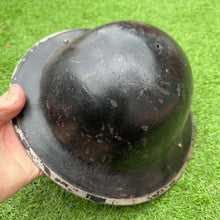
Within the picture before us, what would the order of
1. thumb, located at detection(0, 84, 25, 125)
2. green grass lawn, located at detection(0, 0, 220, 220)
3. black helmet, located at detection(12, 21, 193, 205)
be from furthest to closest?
green grass lawn, located at detection(0, 0, 220, 220), thumb, located at detection(0, 84, 25, 125), black helmet, located at detection(12, 21, 193, 205)

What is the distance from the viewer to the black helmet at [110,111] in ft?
3.15

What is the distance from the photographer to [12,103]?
44.4 inches

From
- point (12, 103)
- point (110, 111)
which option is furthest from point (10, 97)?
point (110, 111)

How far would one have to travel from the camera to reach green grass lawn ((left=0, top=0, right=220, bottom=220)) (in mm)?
1408

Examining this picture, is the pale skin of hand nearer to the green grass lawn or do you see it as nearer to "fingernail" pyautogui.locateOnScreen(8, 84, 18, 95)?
"fingernail" pyautogui.locateOnScreen(8, 84, 18, 95)

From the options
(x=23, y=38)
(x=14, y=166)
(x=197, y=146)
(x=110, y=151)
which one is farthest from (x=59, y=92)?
(x=23, y=38)

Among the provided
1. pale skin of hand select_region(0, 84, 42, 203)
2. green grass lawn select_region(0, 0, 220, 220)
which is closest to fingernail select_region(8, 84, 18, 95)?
pale skin of hand select_region(0, 84, 42, 203)

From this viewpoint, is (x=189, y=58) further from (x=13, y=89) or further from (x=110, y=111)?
(x=13, y=89)

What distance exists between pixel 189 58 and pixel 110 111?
4.71 feet

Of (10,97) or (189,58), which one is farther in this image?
(189,58)

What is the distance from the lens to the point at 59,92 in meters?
1.09

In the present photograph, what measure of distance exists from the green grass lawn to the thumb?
0.56m

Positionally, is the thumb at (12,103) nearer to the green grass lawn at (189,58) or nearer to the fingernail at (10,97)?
the fingernail at (10,97)

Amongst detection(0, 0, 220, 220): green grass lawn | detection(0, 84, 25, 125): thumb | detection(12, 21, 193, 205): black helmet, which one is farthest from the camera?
detection(0, 0, 220, 220): green grass lawn
